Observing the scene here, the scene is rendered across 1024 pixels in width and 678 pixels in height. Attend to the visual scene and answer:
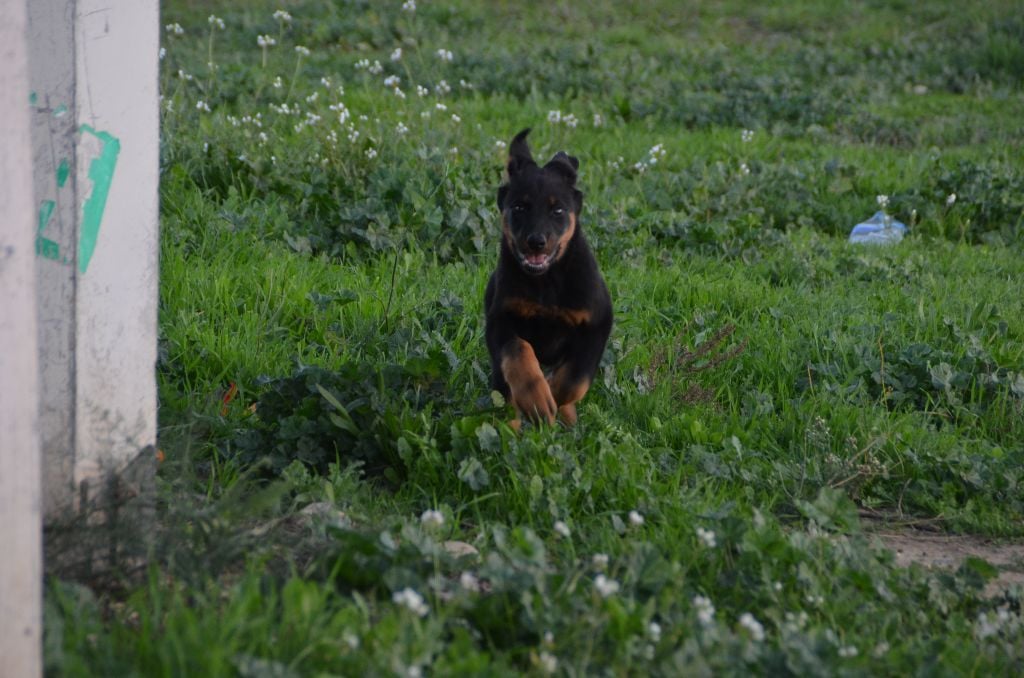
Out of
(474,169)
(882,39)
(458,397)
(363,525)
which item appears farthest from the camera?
(882,39)

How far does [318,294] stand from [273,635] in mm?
3121

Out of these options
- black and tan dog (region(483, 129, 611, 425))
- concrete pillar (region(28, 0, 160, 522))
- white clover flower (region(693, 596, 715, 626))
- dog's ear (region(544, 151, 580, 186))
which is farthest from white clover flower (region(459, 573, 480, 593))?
dog's ear (region(544, 151, 580, 186))

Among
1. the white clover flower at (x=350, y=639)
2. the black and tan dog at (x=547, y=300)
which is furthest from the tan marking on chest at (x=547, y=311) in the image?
the white clover flower at (x=350, y=639)

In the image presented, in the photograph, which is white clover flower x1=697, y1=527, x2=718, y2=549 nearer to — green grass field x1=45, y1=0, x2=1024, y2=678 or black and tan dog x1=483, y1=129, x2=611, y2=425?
green grass field x1=45, y1=0, x2=1024, y2=678

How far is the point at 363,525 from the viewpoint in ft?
12.5

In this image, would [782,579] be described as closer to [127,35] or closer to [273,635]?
[273,635]

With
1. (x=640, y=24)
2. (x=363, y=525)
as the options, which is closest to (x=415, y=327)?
(x=363, y=525)

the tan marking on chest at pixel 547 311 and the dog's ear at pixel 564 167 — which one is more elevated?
the dog's ear at pixel 564 167

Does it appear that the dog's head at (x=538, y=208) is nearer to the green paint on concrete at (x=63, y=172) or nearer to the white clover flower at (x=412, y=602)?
the green paint on concrete at (x=63, y=172)

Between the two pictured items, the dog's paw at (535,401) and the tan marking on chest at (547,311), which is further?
the tan marking on chest at (547,311)

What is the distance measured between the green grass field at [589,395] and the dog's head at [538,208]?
55 cm

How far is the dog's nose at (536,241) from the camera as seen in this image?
15.8ft

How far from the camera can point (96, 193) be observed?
3283mm

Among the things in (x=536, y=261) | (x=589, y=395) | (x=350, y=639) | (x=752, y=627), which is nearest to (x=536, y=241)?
(x=536, y=261)
